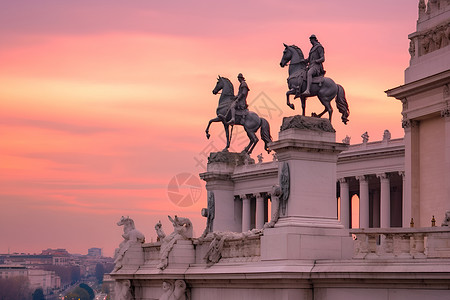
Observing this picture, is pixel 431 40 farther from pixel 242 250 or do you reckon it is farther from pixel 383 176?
pixel 242 250

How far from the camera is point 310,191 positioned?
108ft

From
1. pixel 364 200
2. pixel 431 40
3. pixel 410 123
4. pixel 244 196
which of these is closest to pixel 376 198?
pixel 364 200

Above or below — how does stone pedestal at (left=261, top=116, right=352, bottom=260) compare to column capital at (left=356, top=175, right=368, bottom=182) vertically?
below

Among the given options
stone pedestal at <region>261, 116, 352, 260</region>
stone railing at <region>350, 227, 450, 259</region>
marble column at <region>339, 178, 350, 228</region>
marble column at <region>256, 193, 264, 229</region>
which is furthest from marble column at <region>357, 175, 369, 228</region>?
stone railing at <region>350, 227, 450, 259</region>

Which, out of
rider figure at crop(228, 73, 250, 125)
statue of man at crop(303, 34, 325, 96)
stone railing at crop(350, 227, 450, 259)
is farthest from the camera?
rider figure at crop(228, 73, 250, 125)

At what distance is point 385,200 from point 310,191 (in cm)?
4896

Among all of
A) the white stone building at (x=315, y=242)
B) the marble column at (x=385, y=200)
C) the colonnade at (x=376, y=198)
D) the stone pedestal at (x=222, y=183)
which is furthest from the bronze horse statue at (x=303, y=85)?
the marble column at (x=385, y=200)

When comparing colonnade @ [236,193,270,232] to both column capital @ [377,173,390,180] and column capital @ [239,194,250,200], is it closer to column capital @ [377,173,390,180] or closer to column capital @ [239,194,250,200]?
column capital @ [239,194,250,200]

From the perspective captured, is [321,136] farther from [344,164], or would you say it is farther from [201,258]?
[344,164]

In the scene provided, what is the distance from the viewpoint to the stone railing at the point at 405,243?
92.7 feet

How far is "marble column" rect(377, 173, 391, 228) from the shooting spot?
264ft

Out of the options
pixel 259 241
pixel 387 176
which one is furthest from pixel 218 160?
pixel 387 176

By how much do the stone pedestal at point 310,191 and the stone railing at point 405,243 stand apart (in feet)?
4.87

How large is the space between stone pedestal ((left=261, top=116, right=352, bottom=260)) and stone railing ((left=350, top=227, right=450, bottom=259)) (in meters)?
1.48
